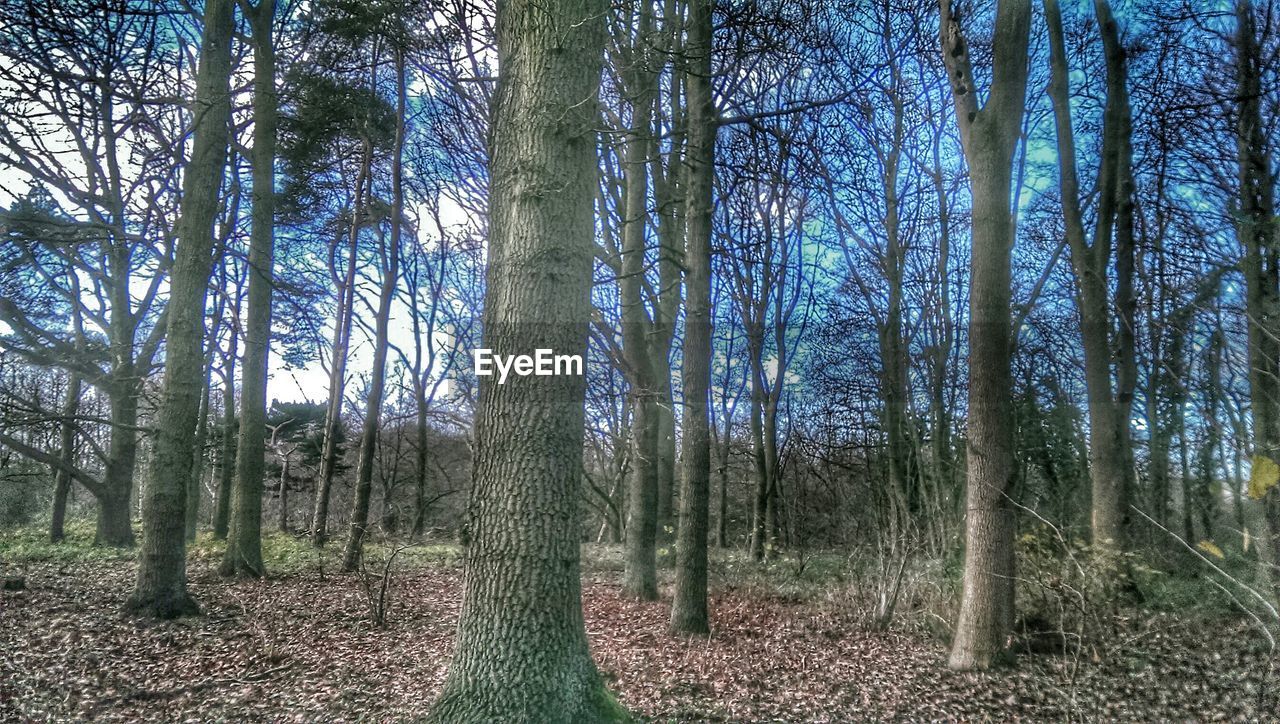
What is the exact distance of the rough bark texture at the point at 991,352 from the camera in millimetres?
5285

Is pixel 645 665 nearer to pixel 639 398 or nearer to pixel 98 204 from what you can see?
pixel 639 398

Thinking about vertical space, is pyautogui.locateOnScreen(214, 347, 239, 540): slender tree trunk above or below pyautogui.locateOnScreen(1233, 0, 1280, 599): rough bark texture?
below

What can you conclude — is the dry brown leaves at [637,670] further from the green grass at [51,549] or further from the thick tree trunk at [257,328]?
the green grass at [51,549]

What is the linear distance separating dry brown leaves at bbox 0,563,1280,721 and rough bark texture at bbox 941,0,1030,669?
0.46 m

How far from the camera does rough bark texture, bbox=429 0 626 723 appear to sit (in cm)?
356

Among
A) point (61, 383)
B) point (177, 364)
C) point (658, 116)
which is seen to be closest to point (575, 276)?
point (177, 364)

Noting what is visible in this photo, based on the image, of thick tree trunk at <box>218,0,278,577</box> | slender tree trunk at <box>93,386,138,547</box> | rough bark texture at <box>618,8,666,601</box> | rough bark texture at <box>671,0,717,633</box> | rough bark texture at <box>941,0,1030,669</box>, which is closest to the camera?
rough bark texture at <box>941,0,1030,669</box>

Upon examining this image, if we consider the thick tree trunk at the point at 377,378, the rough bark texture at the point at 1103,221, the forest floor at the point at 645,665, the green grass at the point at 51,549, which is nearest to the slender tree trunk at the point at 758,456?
the forest floor at the point at 645,665

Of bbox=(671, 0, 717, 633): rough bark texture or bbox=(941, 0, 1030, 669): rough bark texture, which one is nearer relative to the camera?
bbox=(941, 0, 1030, 669): rough bark texture

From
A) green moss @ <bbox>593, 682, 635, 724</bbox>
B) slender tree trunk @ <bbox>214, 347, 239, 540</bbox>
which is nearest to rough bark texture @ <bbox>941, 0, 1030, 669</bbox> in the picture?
green moss @ <bbox>593, 682, 635, 724</bbox>

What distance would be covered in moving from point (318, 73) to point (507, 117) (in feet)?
26.0

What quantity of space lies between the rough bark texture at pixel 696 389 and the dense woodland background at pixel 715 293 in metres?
0.04

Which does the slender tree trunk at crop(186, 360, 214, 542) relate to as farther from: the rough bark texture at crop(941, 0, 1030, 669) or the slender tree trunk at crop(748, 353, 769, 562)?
the rough bark texture at crop(941, 0, 1030, 669)

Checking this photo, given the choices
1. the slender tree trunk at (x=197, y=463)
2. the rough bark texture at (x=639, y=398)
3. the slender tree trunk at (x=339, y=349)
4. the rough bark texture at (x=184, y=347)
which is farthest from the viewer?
the slender tree trunk at (x=197, y=463)
